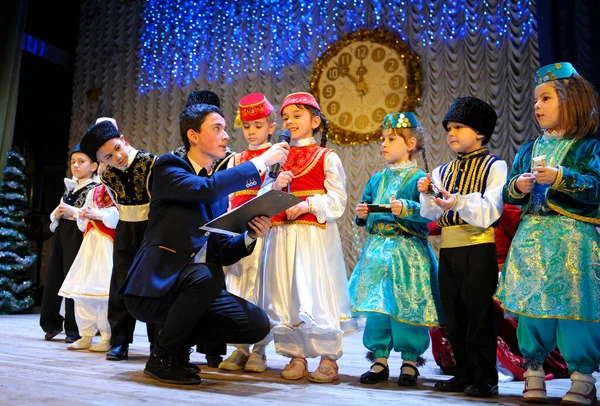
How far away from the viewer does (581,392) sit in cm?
221

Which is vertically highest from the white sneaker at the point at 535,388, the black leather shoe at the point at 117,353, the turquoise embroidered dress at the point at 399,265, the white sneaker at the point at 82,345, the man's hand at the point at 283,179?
the man's hand at the point at 283,179

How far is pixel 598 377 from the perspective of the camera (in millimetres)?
3127

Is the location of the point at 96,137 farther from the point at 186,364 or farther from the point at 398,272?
the point at 398,272

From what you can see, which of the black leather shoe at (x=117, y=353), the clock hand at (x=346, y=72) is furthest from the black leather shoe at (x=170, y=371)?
the clock hand at (x=346, y=72)

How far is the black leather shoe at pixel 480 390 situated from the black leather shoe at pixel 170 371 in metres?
1.10

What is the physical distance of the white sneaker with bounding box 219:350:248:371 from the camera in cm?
305

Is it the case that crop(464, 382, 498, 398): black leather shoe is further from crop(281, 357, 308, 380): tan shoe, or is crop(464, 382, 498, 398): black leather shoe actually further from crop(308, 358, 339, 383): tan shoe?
crop(281, 357, 308, 380): tan shoe

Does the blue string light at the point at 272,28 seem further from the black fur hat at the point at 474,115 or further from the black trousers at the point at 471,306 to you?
the black trousers at the point at 471,306

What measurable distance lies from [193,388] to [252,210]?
0.75 m

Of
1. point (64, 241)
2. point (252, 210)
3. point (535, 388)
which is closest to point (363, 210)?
point (252, 210)

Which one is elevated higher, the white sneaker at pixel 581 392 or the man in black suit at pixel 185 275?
the man in black suit at pixel 185 275

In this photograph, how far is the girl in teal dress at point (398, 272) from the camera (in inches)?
106

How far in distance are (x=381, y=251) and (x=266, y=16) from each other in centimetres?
655

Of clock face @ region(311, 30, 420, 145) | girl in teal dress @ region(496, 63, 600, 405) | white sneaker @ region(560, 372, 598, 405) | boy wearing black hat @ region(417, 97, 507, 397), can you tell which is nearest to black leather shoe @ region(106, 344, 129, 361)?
boy wearing black hat @ region(417, 97, 507, 397)
